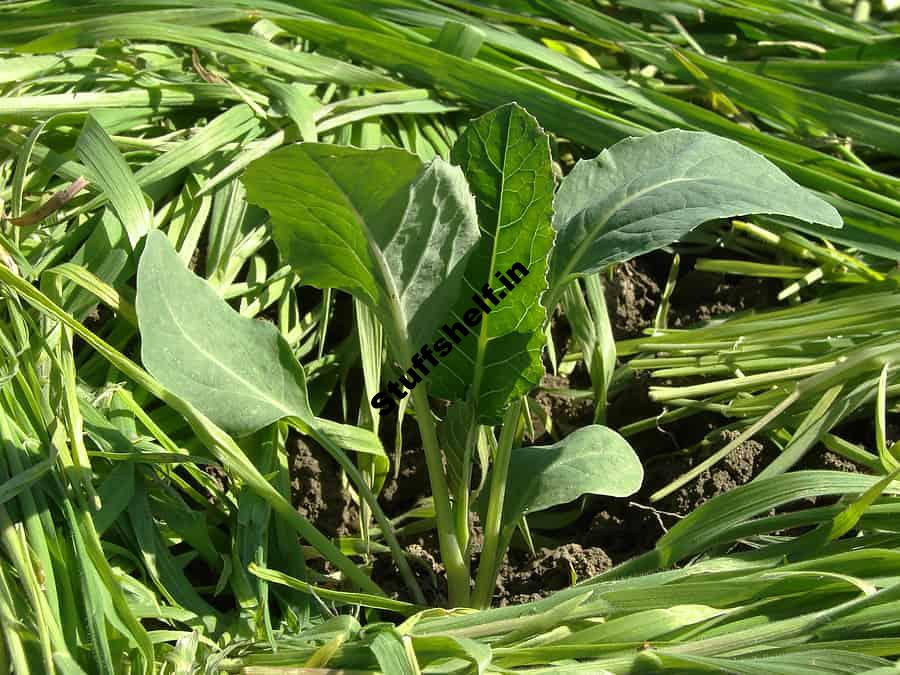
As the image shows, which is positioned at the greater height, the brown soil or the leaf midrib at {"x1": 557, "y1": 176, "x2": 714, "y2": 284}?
the leaf midrib at {"x1": 557, "y1": 176, "x2": 714, "y2": 284}

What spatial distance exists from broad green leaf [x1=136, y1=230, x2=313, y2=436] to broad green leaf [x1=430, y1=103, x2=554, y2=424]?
16 centimetres

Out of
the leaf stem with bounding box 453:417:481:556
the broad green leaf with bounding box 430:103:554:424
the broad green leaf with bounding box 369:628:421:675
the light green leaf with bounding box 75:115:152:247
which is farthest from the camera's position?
the light green leaf with bounding box 75:115:152:247

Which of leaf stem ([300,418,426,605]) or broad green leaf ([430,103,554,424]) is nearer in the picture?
broad green leaf ([430,103,554,424])

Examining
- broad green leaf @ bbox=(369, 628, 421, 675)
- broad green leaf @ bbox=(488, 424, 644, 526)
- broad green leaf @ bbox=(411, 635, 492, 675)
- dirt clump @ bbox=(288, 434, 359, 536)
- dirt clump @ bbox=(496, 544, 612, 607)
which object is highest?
broad green leaf @ bbox=(488, 424, 644, 526)

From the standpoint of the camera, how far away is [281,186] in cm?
97

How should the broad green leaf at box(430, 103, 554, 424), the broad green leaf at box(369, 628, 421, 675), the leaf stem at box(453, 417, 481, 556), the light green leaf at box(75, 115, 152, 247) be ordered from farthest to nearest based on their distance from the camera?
the light green leaf at box(75, 115, 152, 247) < the leaf stem at box(453, 417, 481, 556) < the broad green leaf at box(430, 103, 554, 424) < the broad green leaf at box(369, 628, 421, 675)

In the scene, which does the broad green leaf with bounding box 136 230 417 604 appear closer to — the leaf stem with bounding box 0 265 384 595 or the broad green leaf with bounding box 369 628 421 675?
the leaf stem with bounding box 0 265 384 595

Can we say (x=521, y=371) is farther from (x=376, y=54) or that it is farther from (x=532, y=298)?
(x=376, y=54)

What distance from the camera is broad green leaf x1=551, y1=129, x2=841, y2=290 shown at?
1000 millimetres

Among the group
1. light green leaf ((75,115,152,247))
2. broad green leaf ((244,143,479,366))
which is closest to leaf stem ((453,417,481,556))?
broad green leaf ((244,143,479,366))

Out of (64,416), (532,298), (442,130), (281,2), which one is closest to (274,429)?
(64,416)

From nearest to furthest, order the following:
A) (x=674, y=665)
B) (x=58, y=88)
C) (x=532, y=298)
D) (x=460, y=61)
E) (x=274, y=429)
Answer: (x=674, y=665)
(x=532, y=298)
(x=274, y=429)
(x=58, y=88)
(x=460, y=61)

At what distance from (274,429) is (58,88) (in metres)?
0.60

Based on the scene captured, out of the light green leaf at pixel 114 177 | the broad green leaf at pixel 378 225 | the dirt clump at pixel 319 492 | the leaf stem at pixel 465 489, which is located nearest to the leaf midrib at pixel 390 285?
the broad green leaf at pixel 378 225
